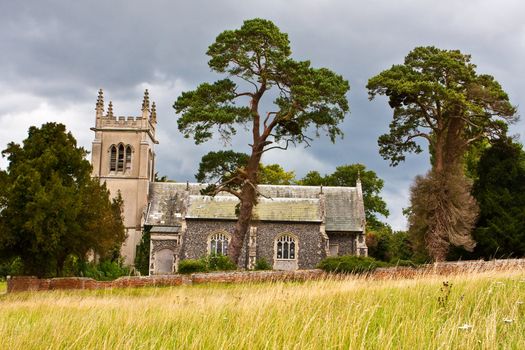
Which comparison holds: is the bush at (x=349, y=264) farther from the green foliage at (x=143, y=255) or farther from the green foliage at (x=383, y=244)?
the green foliage at (x=383, y=244)

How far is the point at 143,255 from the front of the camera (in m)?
42.7

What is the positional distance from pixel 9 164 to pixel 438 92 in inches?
740

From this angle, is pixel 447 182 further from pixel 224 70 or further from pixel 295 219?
pixel 295 219

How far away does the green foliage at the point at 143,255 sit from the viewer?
42.5 meters

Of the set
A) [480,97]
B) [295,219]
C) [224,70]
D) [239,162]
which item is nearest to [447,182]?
[480,97]

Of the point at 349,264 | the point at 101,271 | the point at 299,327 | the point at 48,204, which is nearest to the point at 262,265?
the point at 101,271

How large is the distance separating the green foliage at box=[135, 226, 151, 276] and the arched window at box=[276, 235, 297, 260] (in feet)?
30.3

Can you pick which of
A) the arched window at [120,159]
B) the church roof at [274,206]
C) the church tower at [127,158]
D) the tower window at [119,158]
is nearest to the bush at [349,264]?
the church roof at [274,206]

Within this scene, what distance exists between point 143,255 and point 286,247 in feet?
33.3

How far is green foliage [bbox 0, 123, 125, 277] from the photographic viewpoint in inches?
880

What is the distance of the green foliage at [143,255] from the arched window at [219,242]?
15.5 ft

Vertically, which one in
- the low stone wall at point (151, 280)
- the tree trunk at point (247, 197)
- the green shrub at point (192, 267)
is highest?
the tree trunk at point (247, 197)

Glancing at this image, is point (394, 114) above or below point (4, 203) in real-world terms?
above

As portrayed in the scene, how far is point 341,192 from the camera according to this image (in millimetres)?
45750
